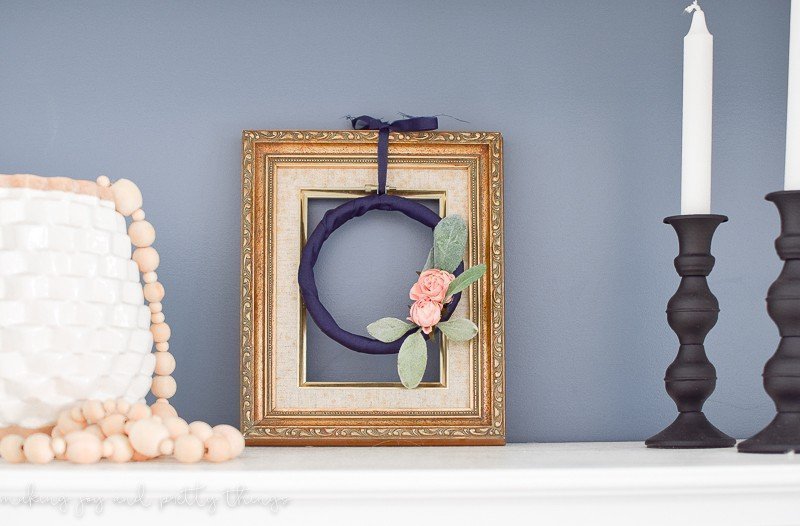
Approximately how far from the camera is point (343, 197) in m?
1.06

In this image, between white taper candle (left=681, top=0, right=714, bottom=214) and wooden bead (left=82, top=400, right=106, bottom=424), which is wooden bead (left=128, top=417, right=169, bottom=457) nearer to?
wooden bead (left=82, top=400, right=106, bottom=424)

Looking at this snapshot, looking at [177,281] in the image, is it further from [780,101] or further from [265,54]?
[780,101]

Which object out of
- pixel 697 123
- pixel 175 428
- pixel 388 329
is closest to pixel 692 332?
pixel 697 123

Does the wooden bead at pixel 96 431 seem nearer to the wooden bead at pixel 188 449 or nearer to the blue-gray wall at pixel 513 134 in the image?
the wooden bead at pixel 188 449

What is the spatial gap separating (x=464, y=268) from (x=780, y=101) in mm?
469

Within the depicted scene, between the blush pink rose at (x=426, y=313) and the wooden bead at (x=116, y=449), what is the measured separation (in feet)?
1.11

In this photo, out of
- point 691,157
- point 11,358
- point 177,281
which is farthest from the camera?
point 177,281

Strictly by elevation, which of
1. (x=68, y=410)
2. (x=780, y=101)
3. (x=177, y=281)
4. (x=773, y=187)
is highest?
(x=780, y=101)

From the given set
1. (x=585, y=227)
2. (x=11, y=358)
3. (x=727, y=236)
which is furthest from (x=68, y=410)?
(x=727, y=236)

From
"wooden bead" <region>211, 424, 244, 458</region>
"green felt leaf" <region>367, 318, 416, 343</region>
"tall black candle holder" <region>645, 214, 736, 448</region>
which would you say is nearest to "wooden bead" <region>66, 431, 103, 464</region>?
"wooden bead" <region>211, 424, 244, 458</region>

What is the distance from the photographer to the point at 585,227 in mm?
1113

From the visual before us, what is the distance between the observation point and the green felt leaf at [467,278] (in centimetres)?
98

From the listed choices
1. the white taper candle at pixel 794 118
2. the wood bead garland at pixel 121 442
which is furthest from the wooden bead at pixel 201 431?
the white taper candle at pixel 794 118

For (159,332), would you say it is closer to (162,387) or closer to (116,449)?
(162,387)
